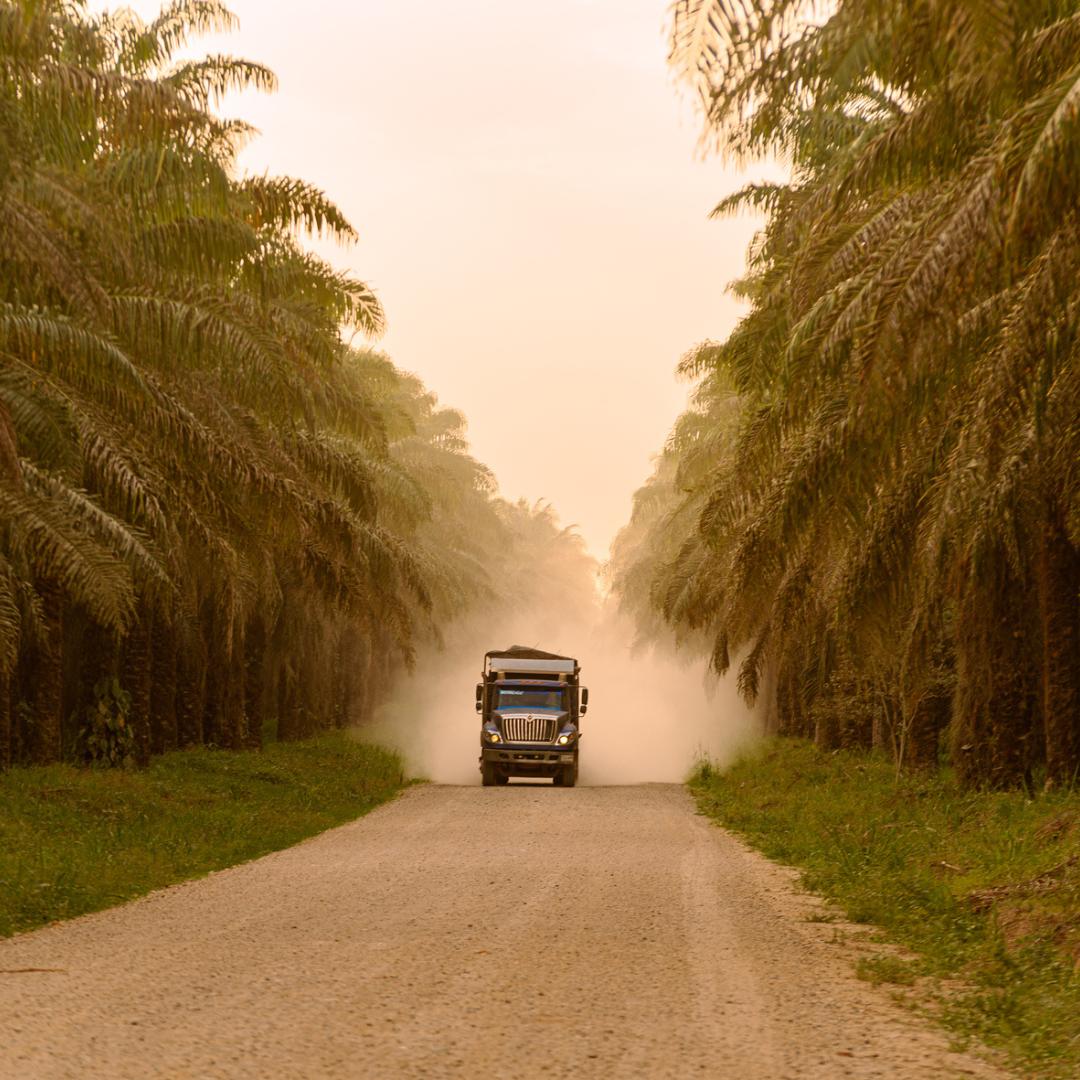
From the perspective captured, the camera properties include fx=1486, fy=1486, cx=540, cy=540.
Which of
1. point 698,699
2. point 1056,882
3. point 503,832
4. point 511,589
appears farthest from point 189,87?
point 511,589

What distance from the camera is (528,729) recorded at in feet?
108

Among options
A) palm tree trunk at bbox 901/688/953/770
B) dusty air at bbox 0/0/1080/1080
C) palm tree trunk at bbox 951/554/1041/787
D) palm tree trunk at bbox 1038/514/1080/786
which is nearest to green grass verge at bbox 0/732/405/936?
dusty air at bbox 0/0/1080/1080

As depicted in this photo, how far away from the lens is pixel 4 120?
1322cm

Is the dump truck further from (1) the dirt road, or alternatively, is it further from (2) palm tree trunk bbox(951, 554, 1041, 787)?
(1) the dirt road

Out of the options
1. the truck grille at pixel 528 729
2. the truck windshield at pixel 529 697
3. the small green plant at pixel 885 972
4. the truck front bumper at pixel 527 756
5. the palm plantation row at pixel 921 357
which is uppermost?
the palm plantation row at pixel 921 357

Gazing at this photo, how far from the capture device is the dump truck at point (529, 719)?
3278 centimetres

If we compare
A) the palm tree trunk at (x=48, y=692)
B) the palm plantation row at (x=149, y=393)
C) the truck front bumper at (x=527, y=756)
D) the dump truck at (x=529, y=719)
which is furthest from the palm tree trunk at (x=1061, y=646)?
the truck front bumper at (x=527, y=756)

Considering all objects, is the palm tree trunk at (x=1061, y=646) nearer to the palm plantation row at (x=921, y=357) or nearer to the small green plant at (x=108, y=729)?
the palm plantation row at (x=921, y=357)

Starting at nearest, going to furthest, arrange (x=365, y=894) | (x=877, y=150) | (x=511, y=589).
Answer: (x=877, y=150) → (x=365, y=894) → (x=511, y=589)

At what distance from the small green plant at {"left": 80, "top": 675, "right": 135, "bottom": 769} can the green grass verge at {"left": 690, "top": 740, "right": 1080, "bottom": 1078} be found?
9294 mm

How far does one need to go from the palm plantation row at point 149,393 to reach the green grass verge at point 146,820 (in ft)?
4.53

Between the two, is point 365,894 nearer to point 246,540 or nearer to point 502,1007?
point 502,1007

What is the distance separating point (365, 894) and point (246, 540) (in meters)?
9.92

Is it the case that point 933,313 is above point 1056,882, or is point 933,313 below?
above
